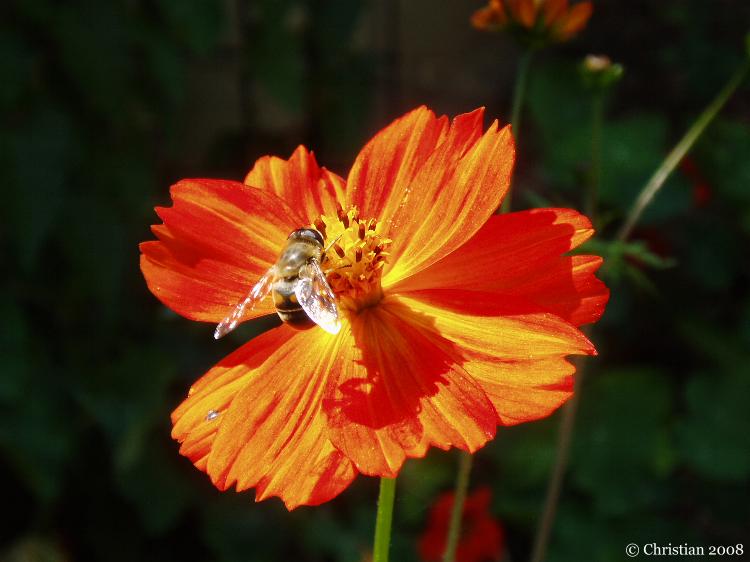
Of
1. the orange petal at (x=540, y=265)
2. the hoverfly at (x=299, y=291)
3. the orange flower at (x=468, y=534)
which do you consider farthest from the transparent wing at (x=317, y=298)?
the orange flower at (x=468, y=534)

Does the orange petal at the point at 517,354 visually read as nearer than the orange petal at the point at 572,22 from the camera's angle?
Yes

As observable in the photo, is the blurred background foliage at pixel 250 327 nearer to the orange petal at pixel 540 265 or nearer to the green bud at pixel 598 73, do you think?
the green bud at pixel 598 73

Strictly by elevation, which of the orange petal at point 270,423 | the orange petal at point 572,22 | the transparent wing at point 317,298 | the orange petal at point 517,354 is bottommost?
the orange petal at point 270,423

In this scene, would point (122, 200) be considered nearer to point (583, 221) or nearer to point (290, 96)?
point (290, 96)

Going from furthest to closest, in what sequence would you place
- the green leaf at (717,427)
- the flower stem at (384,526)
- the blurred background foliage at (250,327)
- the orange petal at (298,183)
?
the green leaf at (717,427) < the blurred background foliage at (250,327) < the orange petal at (298,183) < the flower stem at (384,526)

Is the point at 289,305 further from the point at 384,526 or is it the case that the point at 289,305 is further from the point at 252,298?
the point at 384,526

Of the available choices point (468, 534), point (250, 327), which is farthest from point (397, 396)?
point (468, 534)

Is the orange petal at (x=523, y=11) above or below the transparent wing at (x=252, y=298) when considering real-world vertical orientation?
above
